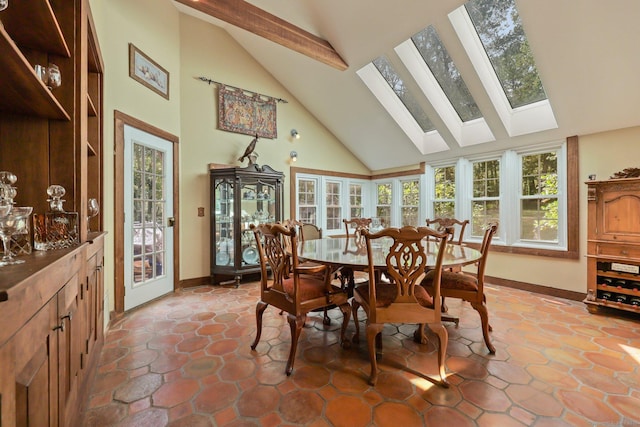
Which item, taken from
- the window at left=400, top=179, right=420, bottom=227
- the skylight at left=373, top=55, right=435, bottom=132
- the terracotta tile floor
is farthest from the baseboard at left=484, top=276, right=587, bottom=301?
the skylight at left=373, top=55, right=435, bottom=132

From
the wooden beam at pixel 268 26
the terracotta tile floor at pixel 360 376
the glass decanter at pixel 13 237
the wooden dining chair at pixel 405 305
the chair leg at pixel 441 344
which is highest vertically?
the wooden beam at pixel 268 26

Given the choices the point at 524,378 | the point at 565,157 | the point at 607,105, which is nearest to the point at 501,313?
the point at 524,378

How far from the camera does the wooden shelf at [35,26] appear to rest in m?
1.28

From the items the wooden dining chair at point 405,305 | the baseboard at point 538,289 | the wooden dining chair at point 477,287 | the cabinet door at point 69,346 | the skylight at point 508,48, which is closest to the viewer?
the cabinet door at point 69,346

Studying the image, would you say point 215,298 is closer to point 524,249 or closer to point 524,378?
point 524,378

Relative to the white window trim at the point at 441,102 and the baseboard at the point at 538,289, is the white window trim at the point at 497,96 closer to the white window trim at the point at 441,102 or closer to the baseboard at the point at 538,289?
the white window trim at the point at 441,102

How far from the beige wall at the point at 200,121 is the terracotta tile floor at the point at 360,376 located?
1.13 metres

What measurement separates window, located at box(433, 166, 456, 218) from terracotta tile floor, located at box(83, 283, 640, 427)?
2.31m

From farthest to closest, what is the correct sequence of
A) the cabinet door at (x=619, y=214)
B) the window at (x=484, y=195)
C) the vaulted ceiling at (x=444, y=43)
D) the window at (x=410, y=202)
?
the window at (x=410, y=202) < the window at (x=484, y=195) < the cabinet door at (x=619, y=214) < the vaulted ceiling at (x=444, y=43)

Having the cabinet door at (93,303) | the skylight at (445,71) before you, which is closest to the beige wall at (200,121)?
the cabinet door at (93,303)

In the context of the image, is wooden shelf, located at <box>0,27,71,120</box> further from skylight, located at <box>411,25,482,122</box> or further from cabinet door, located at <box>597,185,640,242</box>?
cabinet door, located at <box>597,185,640,242</box>

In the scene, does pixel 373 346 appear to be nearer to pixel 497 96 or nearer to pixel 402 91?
pixel 497 96

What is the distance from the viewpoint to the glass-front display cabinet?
404 cm

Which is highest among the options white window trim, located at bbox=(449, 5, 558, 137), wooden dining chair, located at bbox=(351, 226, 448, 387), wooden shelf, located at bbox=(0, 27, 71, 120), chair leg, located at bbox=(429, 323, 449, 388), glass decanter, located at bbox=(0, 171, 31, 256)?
white window trim, located at bbox=(449, 5, 558, 137)
